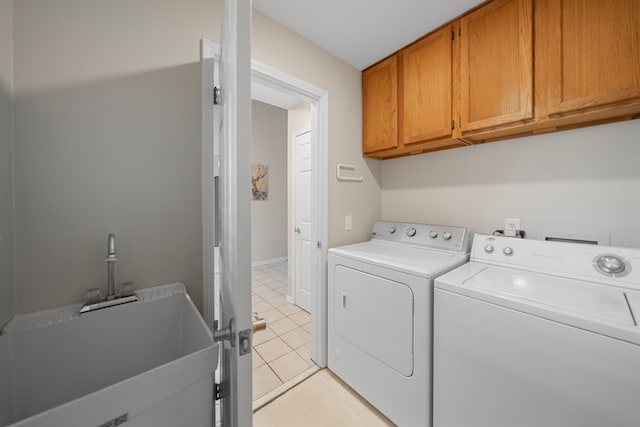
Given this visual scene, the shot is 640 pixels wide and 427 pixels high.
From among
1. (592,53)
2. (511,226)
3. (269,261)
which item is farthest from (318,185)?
(269,261)

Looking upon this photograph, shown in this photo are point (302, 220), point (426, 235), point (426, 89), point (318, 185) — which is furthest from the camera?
point (302, 220)

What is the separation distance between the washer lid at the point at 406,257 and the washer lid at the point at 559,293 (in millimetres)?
185

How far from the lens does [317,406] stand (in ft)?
5.04

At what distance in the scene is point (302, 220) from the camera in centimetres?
291

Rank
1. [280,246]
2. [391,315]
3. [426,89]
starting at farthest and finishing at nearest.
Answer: [280,246]
[426,89]
[391,315]

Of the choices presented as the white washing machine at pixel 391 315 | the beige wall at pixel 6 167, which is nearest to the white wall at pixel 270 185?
the white washing machine at pixel 391 315

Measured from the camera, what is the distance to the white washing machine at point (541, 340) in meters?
0.77

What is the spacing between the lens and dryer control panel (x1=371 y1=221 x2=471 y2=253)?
1627 mm

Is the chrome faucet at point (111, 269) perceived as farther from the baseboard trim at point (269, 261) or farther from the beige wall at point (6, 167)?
the baseboard trim at point (269, 261)

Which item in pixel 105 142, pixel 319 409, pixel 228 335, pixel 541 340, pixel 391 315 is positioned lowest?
pixel 319 409

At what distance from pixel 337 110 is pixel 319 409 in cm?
224

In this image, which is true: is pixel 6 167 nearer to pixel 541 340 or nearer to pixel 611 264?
pixel 541 340

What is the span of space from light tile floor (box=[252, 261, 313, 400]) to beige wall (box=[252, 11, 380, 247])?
1.06m

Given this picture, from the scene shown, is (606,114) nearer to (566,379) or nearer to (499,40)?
(499,40)
